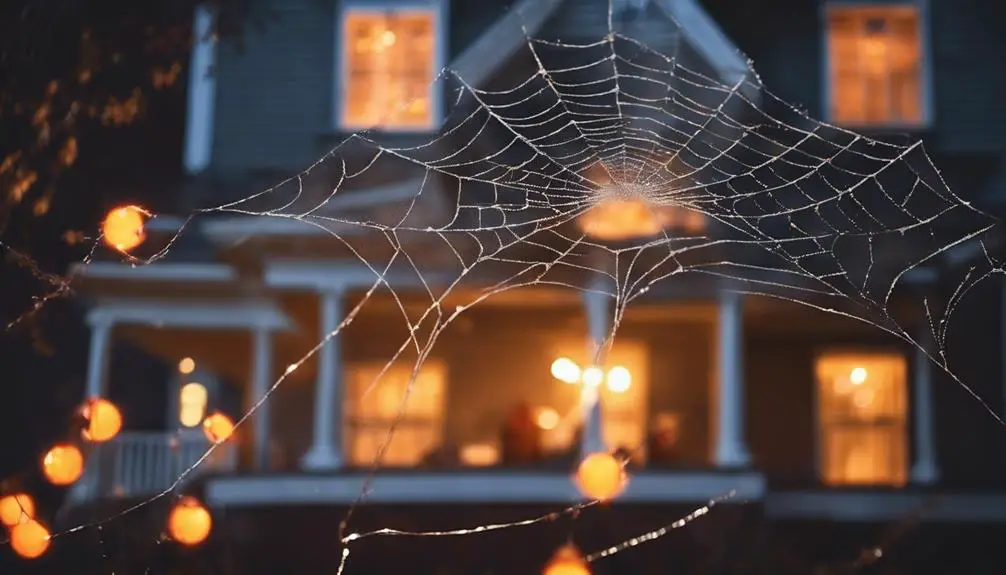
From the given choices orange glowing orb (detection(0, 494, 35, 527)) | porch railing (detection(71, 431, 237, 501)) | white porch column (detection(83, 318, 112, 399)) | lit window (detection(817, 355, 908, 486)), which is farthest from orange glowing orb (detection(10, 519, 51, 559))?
lit window (detection(817, 355, 908, 486))

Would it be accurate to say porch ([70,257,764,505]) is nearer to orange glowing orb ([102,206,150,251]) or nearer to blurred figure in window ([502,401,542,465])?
blurred figure in window ([502,401,542,465])

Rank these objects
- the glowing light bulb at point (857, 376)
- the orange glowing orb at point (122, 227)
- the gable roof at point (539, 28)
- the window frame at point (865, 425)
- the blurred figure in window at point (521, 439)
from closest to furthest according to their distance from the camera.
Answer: the orange glowing orb at point (122, 227)
the gable roof at point (539, 28)
the blurred figure in window at point (521, 439)
the window frame at point (865, 425)
the glowing light bulb at point (857, 376)

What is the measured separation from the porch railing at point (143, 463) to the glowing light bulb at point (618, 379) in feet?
11.5

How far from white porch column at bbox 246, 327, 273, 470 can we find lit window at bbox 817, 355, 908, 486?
5.45 m

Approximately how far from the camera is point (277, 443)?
15.0 metres

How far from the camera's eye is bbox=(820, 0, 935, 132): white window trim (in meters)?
13.3

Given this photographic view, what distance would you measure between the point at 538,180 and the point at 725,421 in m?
2.53

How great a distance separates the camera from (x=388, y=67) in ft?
44.8

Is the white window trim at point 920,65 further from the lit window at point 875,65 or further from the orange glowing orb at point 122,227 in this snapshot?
the orange glowing orb at point 122,227

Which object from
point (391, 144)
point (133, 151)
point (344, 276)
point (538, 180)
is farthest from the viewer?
point (133, 151)

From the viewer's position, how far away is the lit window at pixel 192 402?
59.6ft

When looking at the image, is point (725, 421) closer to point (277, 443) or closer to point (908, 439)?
point (908, 439)

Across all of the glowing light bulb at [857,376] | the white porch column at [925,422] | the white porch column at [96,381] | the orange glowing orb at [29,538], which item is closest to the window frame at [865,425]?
the glowing light bulb at [857,376]

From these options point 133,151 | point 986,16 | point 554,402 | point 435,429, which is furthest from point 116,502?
point 986,16
